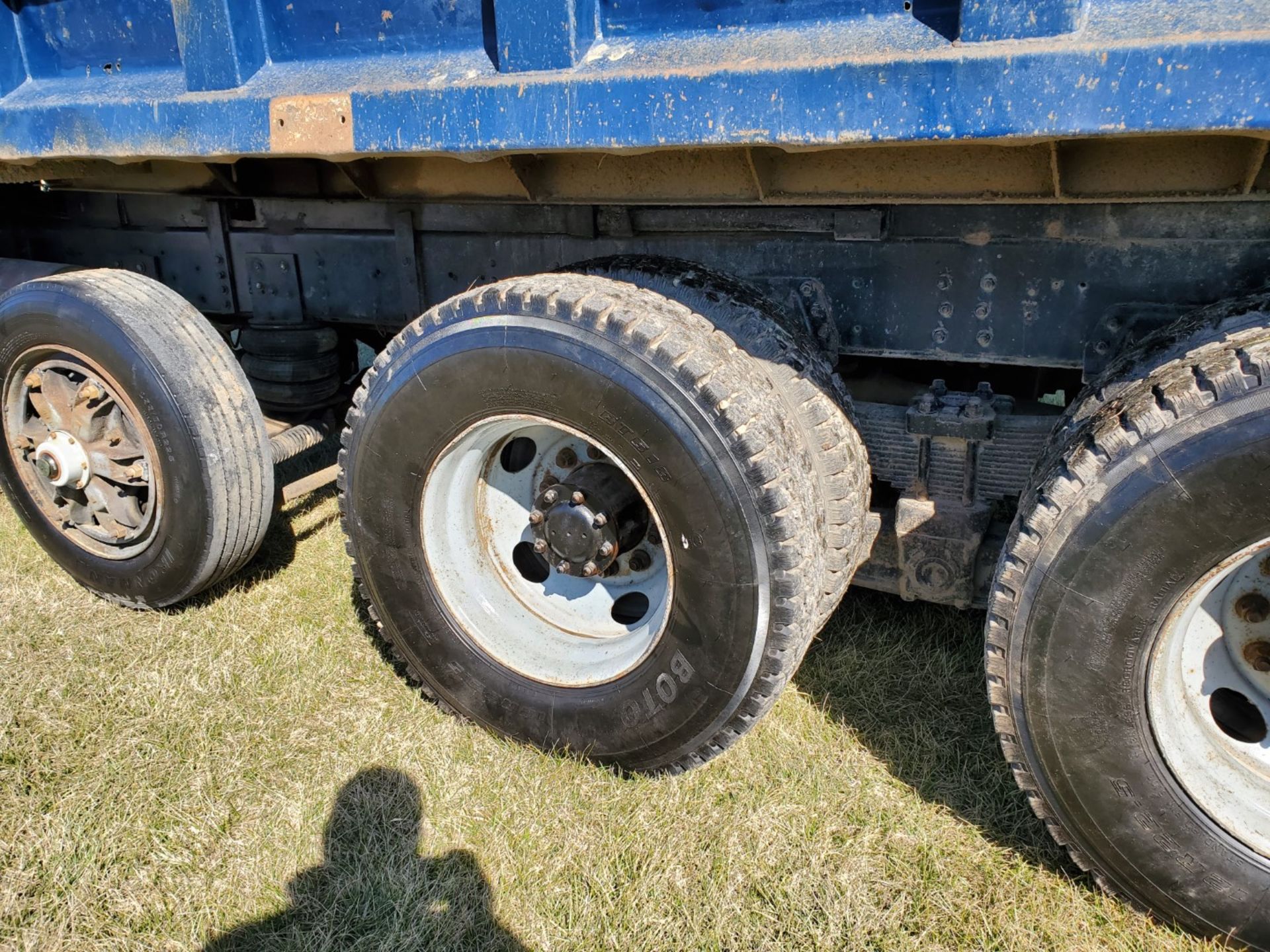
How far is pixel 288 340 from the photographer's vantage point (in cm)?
362

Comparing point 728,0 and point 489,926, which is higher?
point 728,0

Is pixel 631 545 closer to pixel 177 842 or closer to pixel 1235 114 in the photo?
pixel 177 842

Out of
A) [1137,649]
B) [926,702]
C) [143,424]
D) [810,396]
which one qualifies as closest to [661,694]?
[810,396]

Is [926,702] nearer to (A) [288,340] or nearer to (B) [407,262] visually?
(B) [407,262]

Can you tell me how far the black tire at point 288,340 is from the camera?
362cm

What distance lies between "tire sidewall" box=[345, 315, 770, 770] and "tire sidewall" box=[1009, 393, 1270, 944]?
607mm

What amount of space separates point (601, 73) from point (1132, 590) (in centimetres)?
148

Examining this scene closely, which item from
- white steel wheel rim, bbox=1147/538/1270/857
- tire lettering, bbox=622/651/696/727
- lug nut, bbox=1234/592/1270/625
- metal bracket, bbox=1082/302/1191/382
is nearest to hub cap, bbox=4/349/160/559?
tire lettering, bbox=622/651/696/727

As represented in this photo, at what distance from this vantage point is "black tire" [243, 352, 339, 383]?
3.68 m

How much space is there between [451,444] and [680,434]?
679mm

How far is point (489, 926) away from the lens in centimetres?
220

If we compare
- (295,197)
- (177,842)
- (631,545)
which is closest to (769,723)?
(631,545)

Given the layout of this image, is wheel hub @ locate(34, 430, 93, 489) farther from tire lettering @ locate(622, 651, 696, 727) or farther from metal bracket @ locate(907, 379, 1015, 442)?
metal bracket @ locate(907, 379, 1015, 442)

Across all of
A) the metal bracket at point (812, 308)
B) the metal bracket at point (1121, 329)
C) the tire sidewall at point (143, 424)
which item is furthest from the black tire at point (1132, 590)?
the tire sidewall at point (143, 424)
